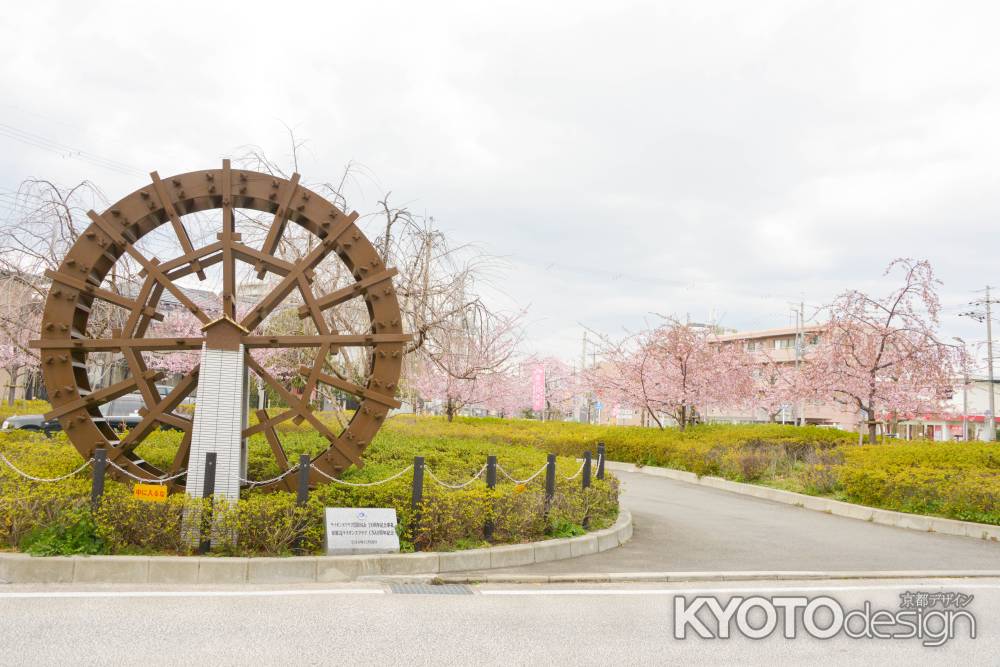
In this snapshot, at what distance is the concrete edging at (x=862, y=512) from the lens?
484 inches

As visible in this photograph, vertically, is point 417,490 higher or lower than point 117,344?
lower

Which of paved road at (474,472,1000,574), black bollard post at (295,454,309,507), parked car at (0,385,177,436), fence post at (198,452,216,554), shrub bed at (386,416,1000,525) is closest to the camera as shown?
fence post at (198,452,216,554)

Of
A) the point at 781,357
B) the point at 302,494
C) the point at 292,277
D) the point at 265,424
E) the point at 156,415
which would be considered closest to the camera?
the point at 302,494

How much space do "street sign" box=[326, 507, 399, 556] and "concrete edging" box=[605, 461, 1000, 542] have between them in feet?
30.3

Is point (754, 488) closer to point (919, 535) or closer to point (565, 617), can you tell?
point (919, 535)

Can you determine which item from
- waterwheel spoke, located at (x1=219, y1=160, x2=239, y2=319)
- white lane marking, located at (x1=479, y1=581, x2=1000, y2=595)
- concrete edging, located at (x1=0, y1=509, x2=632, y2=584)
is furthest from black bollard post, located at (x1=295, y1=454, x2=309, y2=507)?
waterwheel spoke, located at (x1=219, y1=160, x2=239, y2=319)

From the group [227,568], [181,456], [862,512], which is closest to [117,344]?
[181,456]

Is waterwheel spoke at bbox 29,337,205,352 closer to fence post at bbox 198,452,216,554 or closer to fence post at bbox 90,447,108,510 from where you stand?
fence post at bbox 198,452,216,554

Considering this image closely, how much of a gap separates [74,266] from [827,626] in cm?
939

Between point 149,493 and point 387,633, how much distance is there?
3.37m

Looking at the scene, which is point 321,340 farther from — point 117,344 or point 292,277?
point 117,344

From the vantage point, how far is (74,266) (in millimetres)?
10055

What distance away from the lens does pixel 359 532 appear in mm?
8125

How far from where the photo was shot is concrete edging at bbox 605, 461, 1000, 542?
12.3 meters
